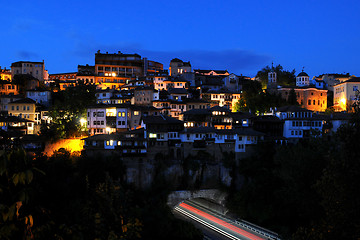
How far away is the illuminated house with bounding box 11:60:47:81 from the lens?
60812mm

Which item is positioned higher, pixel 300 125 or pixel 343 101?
pixel 343 101

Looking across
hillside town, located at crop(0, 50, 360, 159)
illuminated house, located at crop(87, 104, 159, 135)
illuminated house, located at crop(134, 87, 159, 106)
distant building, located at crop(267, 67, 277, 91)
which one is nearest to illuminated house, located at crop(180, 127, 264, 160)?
hillside town, located at crop(0, 50, 360, 159)

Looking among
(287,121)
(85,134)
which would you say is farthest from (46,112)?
(287,121)

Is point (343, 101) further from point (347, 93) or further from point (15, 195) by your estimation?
point (15, 195)

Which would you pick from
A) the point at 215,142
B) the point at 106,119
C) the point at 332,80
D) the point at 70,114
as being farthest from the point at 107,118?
the point at 332,80

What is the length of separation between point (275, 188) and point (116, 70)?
44.0 m

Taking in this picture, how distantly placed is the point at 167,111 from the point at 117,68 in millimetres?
24522

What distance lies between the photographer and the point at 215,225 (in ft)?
102

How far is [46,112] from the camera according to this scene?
4612cm

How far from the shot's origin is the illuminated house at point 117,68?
62.1 meters

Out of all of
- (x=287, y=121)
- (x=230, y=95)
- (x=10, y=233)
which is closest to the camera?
(x=10, y=233)

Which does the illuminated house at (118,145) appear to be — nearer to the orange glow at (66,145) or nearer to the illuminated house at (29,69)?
the orange glow at (66,145)

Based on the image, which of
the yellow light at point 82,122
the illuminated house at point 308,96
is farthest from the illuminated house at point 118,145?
the illuminated house at point 308,96

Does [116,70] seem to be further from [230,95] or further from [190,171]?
[190,171]
